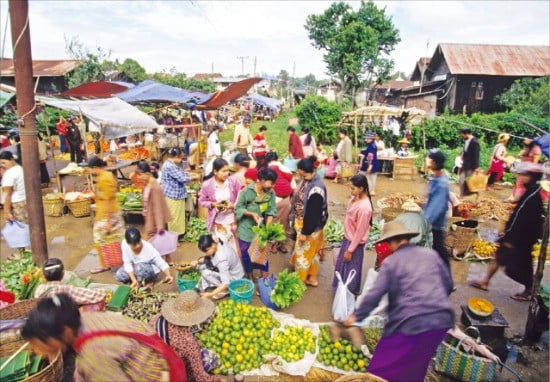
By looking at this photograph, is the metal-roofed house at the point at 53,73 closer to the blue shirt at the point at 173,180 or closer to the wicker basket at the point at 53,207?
the wicker basket at the point at 53,207

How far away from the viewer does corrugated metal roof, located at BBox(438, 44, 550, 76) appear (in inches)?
834

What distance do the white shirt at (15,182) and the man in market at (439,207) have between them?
5.85 m

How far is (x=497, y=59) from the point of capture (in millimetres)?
21875

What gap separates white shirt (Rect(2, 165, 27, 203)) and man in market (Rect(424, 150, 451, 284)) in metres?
5.85

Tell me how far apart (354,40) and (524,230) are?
2883 cm

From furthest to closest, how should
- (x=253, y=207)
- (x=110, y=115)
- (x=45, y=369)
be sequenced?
(x=110, y=115) < (x=253, y=207) < (x=45, y=369)

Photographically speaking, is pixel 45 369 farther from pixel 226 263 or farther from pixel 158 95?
pixel 158 95

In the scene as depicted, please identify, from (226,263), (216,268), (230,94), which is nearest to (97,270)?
(216,268)

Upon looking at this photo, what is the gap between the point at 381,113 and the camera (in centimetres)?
1311

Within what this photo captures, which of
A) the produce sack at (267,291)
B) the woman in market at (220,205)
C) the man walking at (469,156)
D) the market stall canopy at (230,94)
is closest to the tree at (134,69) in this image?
the market stall canopy at (230,94)

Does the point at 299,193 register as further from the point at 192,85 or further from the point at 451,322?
the point at 192,85

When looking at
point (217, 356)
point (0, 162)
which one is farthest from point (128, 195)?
point (217, 356)

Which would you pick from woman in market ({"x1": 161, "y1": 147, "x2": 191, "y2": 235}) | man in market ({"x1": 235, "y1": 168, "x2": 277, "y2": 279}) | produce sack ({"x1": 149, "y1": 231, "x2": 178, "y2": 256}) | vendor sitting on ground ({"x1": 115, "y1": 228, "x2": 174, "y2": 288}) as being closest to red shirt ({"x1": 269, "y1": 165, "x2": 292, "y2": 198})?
man in market ({"x1": 235, "y1": 168, "x2": 277, "y2": 279})

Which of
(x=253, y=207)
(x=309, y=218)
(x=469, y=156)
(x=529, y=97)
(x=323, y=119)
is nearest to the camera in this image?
(x=309, y=218)
